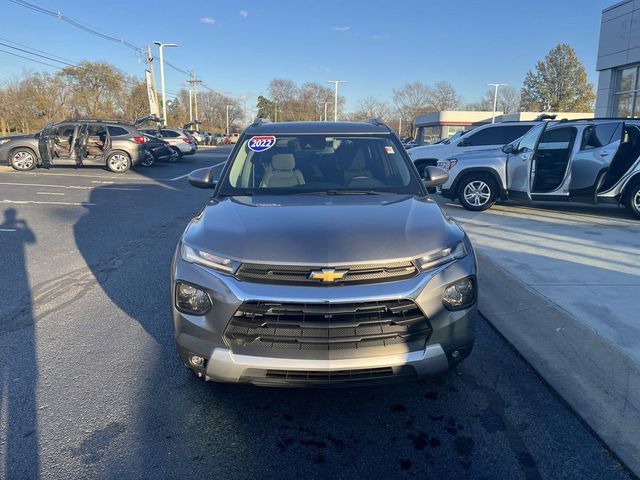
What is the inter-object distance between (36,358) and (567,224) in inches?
328

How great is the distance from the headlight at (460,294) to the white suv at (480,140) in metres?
10.6

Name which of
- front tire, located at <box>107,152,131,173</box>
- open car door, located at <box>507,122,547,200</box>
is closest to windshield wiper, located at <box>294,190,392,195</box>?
open car door, located at <box>507,122,547,200</box>

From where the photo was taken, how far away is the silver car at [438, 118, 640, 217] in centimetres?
887

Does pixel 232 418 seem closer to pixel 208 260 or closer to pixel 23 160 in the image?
pixel 208 260

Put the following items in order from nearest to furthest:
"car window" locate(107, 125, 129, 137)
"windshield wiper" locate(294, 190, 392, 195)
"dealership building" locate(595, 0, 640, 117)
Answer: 1. "windshield wiper" locate(294, 190, 392, 195)
2. "dealership building" locate(595, 0, 640, 117)
3. "car window" locate(107, 125, 129, 137)

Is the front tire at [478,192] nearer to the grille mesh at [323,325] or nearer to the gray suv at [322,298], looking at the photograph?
the gray suv at [322,298]

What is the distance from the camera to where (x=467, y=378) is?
340 cm

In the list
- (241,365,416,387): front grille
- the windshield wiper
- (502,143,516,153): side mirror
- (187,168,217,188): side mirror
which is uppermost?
(502,143,516,153): side mirror

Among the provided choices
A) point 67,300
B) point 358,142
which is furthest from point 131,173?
point 358,142

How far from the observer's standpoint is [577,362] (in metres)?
3.53

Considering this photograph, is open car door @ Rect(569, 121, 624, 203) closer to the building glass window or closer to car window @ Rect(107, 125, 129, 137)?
the building glass window

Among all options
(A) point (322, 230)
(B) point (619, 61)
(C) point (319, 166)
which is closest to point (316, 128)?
(C) point (319, 166)

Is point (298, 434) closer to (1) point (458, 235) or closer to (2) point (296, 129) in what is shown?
(1) point (458, 235)

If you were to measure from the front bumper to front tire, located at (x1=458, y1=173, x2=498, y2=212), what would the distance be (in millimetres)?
7950
